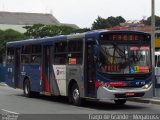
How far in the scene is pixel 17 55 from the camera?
2644 centimetres

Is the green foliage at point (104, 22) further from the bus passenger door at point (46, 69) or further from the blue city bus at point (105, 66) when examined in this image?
the blue city bus at point (105, 66)

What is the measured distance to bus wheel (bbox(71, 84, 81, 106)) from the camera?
19469 mm

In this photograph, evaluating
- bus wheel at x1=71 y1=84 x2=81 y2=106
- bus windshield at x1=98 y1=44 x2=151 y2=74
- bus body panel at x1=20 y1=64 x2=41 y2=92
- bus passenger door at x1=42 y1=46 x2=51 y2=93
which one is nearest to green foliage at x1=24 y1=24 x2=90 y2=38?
bus body panel at x1=20 y1=64 x2=41 y2=92

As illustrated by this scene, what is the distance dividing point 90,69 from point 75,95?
1.63 m

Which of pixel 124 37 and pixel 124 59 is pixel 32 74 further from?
pixel 124 59

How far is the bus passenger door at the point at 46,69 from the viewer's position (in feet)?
73.6

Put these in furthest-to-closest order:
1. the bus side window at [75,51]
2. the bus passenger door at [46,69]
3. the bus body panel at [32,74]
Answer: the bus body panel at [32,74]
the bus passenger door at [46,69]
the bus side window at [75,51]

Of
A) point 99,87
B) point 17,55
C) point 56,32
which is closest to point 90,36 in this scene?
point 99,87

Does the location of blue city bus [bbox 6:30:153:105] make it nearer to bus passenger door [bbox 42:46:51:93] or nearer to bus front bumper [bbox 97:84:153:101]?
bus front bumper [bbox 97:84:153:101]

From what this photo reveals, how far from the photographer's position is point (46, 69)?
893 inches

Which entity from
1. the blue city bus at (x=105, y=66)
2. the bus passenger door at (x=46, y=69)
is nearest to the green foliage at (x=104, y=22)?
the bus passenger door at (x=46, y=69)

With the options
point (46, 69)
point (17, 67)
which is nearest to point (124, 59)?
point (46, 69)

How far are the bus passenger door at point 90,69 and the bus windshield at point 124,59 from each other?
407mm

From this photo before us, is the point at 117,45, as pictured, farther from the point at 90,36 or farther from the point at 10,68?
the point at 10,68
